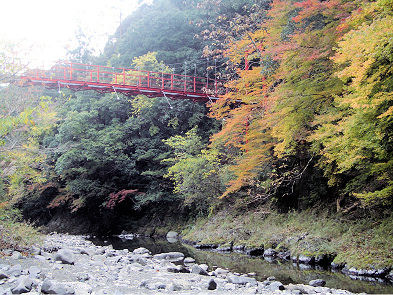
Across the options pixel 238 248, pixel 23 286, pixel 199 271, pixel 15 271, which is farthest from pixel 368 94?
pixel 238 248

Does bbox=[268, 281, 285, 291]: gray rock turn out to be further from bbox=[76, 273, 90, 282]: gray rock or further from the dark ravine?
bbox=[76, 273, 90, 282]: gray rock

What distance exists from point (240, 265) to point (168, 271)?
1783 mm

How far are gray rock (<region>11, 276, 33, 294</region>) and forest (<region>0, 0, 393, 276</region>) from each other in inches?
115

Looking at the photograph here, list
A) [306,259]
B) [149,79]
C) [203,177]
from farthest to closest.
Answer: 1. [149,79]
2. [203,177]
3. [306,259]

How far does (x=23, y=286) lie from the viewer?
10.6 ft

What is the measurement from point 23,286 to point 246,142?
8.68m

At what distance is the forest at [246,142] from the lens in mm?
5492

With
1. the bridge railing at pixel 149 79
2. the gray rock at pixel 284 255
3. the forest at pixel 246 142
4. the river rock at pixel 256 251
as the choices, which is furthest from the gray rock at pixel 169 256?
the bridge railing at pixel 149 79

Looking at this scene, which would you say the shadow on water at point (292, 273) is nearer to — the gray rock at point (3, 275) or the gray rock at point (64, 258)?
the gray rock at point (64, 258)

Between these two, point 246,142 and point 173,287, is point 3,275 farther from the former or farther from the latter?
point 246,142

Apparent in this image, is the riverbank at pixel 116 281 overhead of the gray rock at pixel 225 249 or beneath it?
overhead

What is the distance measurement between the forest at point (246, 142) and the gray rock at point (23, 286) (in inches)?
115

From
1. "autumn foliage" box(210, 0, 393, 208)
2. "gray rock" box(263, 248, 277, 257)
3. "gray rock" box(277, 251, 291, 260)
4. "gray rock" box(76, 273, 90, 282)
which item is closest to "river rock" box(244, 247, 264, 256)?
"gray rock" box(263, 248, 277, 257)

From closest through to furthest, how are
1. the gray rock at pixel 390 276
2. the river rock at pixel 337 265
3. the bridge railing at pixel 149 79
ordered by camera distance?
the gray rock at pixel 390 276
the river rock at pixel 337 265
the bridge railing at pixel 149 79
